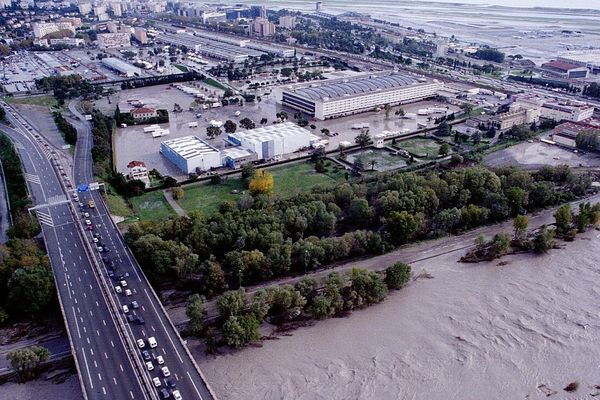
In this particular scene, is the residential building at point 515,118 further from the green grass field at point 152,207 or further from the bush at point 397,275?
the green grass field at point 152,207

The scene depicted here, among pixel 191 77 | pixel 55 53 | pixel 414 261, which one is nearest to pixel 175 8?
pixel 55 53

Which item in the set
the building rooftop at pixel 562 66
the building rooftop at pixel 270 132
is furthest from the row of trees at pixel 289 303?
the building rooftop at pixel 562 66

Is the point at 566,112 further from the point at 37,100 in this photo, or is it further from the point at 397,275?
the point at 37,100

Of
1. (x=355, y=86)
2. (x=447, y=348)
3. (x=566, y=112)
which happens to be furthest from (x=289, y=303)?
(x=566, y=112)

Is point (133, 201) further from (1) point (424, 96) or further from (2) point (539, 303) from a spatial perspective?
(1) point (424, 96)

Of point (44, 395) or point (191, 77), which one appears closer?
point (44, 395)

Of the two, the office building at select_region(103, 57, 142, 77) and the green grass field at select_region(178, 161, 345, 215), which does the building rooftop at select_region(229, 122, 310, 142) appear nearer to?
the green grass field at select_region(178, 161, 345, 215)
